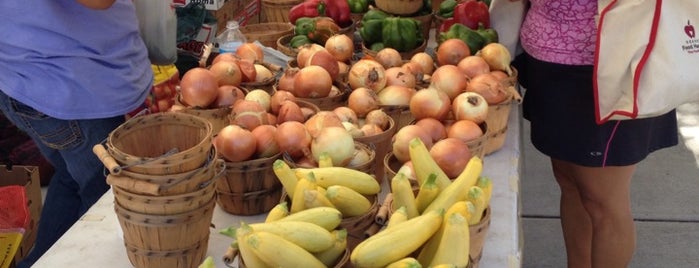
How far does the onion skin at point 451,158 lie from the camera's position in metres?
1.66

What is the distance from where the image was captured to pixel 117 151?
1427 mm

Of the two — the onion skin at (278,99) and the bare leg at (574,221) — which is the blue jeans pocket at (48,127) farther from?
the bare leg at (574,221)

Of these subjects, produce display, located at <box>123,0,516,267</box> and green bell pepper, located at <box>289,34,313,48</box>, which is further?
green bell pepper, located at <box>289,34,313,48</box>

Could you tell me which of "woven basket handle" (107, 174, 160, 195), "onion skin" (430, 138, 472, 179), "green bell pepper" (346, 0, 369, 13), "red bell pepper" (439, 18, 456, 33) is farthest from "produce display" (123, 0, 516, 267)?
"green bell pepper" (346, 0, 369, 13)

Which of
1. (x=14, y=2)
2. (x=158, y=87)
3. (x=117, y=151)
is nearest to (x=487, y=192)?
(x=117, y=151)

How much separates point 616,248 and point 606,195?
21 centimetres

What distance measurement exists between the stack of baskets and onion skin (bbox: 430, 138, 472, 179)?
523mm

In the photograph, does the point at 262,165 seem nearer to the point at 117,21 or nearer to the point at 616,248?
the point at 117,21

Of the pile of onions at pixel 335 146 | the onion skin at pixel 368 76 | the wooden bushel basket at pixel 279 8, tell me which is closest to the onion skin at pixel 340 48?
the onion skin at pixel 368 76

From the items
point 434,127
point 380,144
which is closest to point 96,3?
point 380,144

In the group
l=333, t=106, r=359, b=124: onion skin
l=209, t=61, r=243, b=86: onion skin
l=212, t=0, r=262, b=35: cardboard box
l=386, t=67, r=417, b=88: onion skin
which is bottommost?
l=212, t=0, r=262, b=35: cardboard box

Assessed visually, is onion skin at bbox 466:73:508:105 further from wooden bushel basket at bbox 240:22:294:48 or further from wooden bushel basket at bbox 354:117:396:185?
wooden bushel basket at bbox 240:22:294:48

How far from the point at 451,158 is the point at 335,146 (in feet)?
0.93

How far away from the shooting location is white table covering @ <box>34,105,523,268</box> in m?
1.65
